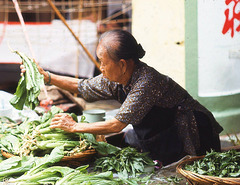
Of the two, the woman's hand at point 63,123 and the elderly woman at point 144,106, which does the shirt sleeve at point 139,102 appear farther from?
the woman's hand at point 63,123

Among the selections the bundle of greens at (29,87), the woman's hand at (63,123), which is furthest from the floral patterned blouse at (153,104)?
the bundle of greens at (29,87)

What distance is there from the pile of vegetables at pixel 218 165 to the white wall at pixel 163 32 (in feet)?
7.04

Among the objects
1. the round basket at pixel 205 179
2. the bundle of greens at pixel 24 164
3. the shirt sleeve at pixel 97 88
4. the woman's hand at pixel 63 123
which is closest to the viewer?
the round basket at pixel 205 179

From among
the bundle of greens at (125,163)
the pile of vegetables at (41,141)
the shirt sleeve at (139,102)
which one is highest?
the shirt sleeve at (139,102)

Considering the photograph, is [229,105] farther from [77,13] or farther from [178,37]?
[77,13]

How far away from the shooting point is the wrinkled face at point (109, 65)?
9.21 feet

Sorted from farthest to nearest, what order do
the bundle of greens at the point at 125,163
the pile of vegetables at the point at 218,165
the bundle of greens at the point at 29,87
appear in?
the bundle of greens at the point at 29,87, the bundle of greens at the point at 125,163, the pile of vegetables at the point at 218,165

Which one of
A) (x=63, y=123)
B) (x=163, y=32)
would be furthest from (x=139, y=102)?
(x=163, y=32)

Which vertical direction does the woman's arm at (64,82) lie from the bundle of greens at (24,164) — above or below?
above

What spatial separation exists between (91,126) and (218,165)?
97 cm

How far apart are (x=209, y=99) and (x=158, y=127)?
1.79m

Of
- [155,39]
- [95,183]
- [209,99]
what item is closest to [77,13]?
[155,39]

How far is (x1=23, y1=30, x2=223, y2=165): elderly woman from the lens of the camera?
2.76 m

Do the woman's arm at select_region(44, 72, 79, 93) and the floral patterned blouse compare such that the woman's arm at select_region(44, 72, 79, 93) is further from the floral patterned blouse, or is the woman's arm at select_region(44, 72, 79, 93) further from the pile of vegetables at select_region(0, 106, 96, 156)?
the pile of vegetables at select_region(0, 106, 96, 156)
